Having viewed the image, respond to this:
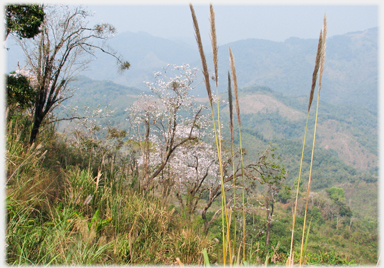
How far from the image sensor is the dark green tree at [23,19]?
537cm

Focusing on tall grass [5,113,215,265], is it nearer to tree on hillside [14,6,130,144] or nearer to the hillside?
tree on hillside [14,6,130,144]

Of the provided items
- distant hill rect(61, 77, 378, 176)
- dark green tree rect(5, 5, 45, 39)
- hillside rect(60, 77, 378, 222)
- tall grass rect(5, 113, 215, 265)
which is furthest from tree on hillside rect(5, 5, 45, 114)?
distant hill rect(61, 77, 378, 176)

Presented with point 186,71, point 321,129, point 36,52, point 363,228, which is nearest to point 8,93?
point 36,52

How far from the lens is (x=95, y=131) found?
15.7 metres

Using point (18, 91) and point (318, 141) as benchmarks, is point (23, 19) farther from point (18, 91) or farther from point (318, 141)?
point (318, 141)

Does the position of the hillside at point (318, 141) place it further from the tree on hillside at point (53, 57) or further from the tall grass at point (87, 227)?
the tall grass at point (87, 227)

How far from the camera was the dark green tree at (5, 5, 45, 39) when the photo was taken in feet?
17.6

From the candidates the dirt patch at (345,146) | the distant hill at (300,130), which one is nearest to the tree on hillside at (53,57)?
the distant hill at (300,130)

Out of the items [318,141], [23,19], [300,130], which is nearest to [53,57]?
[23,19]

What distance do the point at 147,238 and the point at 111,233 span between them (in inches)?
16.9

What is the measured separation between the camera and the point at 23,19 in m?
5.49

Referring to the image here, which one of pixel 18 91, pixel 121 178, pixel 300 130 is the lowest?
pixel 121 178

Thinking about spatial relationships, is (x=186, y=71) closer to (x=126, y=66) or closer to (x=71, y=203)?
(x=126, y=66)

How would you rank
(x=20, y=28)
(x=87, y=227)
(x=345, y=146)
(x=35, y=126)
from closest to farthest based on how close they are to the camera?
(x=87, y=227) → (x=20, y=28) → (x=35, y=126) → (x=345, y=146)
